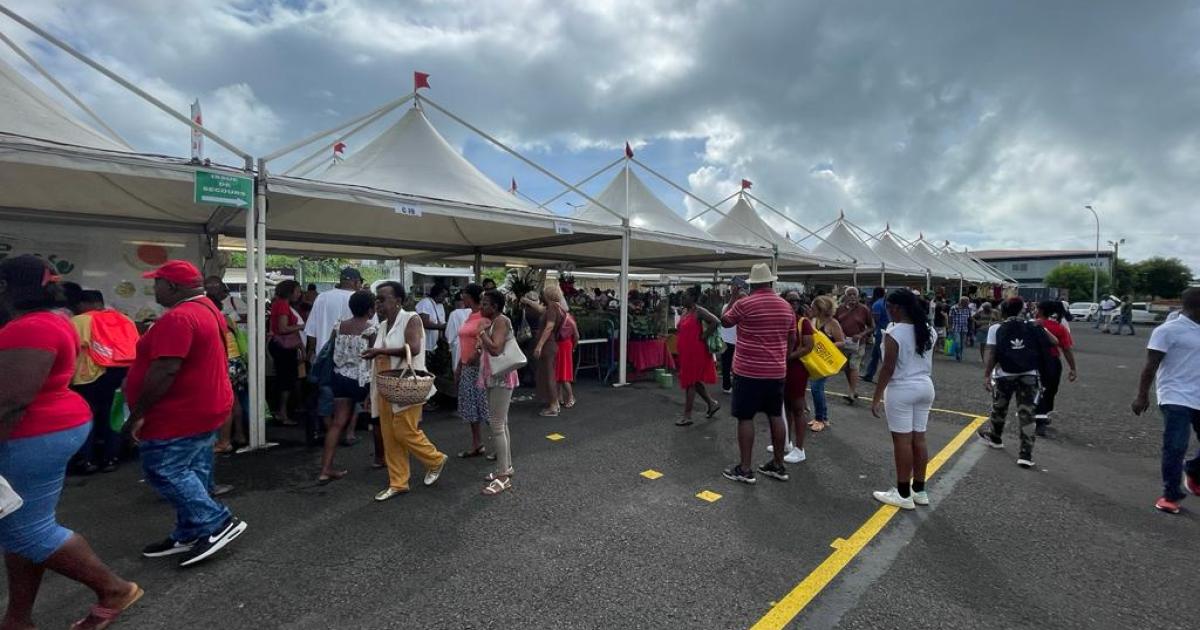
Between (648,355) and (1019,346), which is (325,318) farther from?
(1019,346)

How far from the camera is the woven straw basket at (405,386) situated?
12.2ft

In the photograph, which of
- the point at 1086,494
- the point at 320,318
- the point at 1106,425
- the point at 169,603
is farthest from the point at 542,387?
the point at 1106,425

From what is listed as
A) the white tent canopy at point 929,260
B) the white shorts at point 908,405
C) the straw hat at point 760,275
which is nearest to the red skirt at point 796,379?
the straw hat at point 760,275

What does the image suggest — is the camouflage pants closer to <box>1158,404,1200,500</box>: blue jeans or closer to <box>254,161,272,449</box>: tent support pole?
<box>1158,404,1200,500</box>: blue jeans

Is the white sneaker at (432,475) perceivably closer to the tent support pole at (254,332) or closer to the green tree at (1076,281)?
the tent support pole at (254,332)

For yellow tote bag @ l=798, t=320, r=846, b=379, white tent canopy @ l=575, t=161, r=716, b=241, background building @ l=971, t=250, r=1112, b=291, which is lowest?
yellow tote bag @ l=798, t=320, r=846, b=379

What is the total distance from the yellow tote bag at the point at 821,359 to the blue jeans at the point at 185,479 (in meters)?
4.61

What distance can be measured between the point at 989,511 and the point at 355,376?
16.7ft

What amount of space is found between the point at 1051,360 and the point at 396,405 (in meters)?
6.87

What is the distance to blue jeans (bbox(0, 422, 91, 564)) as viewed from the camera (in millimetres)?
2088

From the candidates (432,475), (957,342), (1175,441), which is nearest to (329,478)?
(432,475)

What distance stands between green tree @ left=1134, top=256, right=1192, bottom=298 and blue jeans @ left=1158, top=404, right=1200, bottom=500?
223ft

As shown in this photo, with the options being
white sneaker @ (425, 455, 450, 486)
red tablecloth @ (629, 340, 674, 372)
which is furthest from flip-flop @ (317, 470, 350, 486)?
red tablecloth @ (629, 340, 674, 372)

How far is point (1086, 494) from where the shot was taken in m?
4.23
